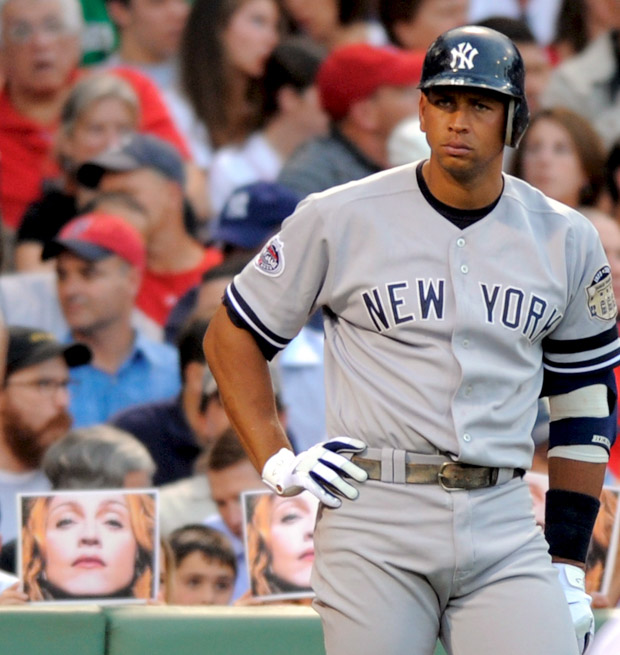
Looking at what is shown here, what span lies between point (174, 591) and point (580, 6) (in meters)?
4.26

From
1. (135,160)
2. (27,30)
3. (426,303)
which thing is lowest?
(426,303)

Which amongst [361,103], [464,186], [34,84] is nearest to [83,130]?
[34,84]

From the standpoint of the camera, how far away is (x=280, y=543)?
3.90 m

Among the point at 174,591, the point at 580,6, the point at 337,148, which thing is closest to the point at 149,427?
the point at 174,591

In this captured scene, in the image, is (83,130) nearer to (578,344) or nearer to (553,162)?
(553,162)

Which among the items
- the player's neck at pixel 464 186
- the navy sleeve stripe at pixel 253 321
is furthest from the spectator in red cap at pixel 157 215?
the player's neck at pixel 464 186

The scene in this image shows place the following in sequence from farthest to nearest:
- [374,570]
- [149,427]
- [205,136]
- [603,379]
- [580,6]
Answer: [580,6]
[205,136]
[149,427]
[603,379]
[374,570]

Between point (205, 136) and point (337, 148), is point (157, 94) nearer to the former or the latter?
point (205, 136)

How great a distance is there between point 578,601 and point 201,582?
5.71 ft

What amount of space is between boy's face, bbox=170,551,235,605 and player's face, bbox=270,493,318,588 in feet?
1.08

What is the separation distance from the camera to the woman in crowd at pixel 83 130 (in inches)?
224

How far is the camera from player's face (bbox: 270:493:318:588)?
387 centimetres

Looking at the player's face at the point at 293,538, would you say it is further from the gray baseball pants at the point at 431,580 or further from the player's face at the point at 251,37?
the player's face at the point at 251,37

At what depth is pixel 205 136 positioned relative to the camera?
6.32 metres
